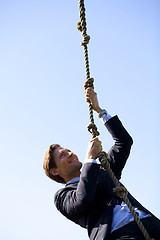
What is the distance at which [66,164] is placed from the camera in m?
3.58

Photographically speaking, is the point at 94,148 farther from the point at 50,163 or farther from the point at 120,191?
the point at 50,163

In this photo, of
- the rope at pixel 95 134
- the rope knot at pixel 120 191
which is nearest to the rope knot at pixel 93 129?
the rope at pixel 95 134

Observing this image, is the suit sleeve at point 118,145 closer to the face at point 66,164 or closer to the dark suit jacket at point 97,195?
the dark suit jacket at point 97,195

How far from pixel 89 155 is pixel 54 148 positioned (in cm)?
71

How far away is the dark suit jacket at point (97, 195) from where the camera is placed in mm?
2936

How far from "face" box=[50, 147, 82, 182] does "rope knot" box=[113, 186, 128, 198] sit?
616mm

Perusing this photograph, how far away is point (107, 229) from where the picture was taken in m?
2.89

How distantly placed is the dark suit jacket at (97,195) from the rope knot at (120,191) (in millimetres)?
133

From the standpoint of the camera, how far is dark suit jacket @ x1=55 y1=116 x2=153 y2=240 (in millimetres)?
2936

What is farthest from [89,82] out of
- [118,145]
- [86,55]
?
[118,145]

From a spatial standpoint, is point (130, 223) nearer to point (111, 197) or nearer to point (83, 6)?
point (111, 197)

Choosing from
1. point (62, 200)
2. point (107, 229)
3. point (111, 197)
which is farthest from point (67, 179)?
point (107, 229)

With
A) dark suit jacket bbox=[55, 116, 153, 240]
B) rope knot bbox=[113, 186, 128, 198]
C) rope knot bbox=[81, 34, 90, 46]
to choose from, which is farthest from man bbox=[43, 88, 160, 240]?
rope knot bbox=[81, 34, 90, 46]

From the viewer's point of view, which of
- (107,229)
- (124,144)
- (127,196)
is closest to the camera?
(107,229)
